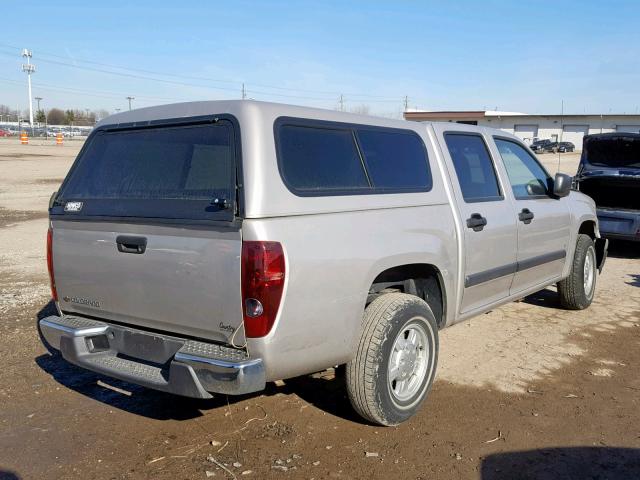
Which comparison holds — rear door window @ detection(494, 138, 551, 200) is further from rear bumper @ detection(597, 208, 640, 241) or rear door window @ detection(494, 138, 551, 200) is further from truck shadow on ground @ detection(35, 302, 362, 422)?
rear bumper @ detection(597, 208, 640, 241)

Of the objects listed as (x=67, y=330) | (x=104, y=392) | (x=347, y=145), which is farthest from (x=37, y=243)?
(x=347, y=145)

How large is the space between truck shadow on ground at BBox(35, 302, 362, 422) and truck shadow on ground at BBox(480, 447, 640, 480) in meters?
0.94

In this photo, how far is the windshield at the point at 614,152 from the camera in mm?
9500

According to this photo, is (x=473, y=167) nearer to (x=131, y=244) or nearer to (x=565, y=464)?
(x=565, y=464)

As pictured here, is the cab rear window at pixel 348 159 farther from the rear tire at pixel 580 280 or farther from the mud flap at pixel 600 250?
the mud flap at pixel 600 250

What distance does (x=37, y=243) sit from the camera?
1000 centimetres

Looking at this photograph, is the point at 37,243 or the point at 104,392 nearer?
the point at 104,392

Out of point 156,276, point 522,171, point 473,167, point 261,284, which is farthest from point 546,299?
point 156,276

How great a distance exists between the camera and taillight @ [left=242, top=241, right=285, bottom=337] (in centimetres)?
296

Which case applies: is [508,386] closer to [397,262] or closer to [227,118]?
[397,262]

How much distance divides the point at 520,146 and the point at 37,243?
26.1ft

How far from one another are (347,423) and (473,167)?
2272 mm

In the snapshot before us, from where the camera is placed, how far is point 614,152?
9758 millimetres

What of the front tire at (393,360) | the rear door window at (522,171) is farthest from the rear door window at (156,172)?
the rear door window at (522,171)
